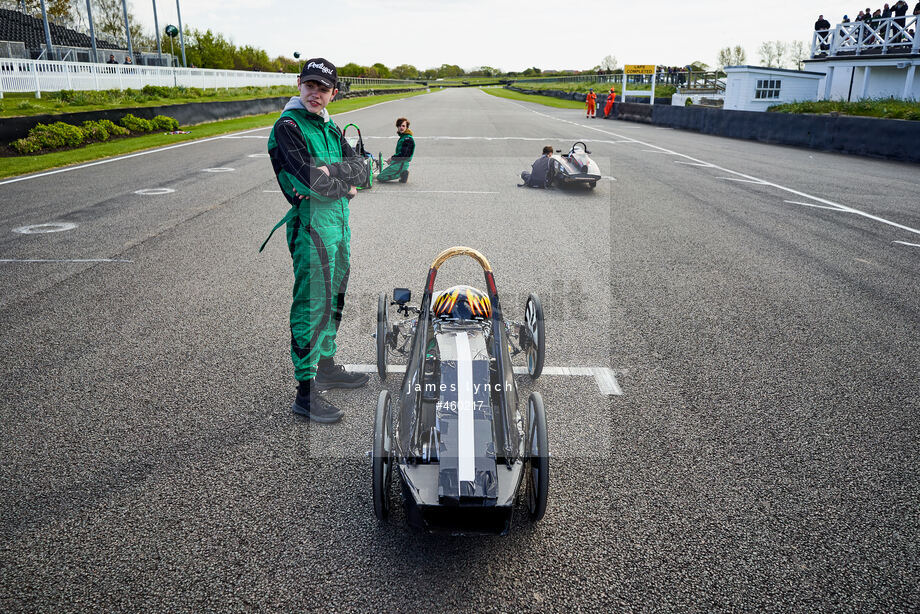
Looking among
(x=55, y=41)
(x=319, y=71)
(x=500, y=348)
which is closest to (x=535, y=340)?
(x=500, y=348)

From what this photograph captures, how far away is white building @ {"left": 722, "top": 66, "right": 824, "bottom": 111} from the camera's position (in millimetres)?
35438

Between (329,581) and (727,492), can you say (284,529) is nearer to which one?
(329,581)

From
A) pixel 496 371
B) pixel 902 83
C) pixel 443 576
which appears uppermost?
pixel 902 83

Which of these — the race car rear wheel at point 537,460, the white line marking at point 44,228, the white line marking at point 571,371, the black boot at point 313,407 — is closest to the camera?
the race car rear wheel at point 537,460

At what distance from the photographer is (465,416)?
295cm

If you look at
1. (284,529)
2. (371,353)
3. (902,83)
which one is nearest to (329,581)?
(284,529)

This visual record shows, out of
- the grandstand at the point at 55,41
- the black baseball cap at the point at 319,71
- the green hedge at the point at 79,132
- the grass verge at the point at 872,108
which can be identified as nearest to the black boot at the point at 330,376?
the black baseball cap at the point at 319,71

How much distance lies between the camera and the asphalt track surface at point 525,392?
9.09 ft

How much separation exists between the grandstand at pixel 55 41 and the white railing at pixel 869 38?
49.7 meters

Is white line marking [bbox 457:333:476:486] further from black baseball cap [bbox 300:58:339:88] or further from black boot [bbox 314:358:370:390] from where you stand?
black baseball cap [bbox 300:58:339:88]

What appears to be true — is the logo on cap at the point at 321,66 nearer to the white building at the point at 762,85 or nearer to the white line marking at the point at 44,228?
the white line marking at the point at 44,228

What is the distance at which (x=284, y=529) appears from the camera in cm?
306

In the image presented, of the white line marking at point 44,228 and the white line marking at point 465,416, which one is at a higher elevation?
the white line marking at point 465,416

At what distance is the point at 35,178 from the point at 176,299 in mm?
9611
